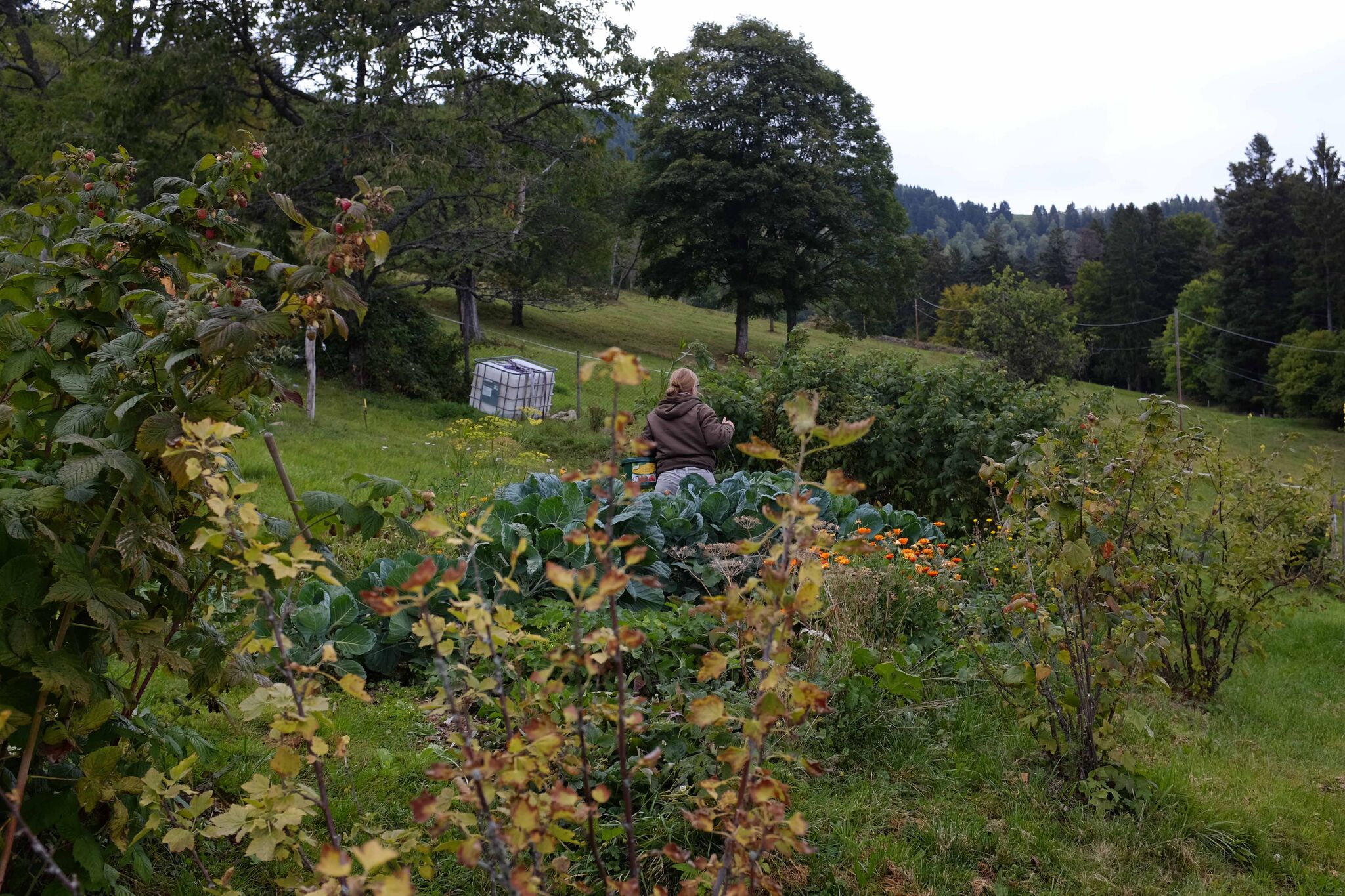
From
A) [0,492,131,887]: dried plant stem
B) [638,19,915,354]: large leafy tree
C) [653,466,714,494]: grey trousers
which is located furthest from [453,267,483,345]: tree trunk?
[0,492,131,887]: dried plant stem

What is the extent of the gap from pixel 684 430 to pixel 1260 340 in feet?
162

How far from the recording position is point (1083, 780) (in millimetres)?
3281

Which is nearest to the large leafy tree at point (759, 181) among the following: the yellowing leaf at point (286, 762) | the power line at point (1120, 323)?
the power line at point (1120, 323)

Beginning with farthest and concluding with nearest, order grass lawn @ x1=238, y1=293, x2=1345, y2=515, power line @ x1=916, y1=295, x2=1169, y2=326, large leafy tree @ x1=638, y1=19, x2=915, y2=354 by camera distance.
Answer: power line @ x1=916, y1=295, x2=1169, y2=326, large leafy tree @ x1=638, y1=19, x2=915, y2=354, grass lawn @ x1=238, y1=293, x2=1345, y2=515

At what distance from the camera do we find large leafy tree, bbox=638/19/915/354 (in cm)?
3056

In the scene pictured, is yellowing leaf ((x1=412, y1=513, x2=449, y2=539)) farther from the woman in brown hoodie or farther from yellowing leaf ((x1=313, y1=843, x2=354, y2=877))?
the woman in brown hoodie

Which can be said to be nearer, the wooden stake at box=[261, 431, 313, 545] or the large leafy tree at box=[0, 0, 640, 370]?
the wooden stake at box=[261, 431, 313, 545]

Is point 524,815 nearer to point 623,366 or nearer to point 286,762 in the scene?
point 286,762

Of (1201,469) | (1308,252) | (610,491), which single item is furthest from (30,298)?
(1308,252)

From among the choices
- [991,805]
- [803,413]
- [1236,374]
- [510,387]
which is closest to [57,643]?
[803,413]

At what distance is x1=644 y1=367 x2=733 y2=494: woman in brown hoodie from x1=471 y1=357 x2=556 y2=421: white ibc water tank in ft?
28.0

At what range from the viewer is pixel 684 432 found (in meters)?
7.30

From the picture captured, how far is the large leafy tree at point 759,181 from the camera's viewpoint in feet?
100

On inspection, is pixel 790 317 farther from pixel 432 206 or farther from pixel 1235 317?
pixel 1235 317
